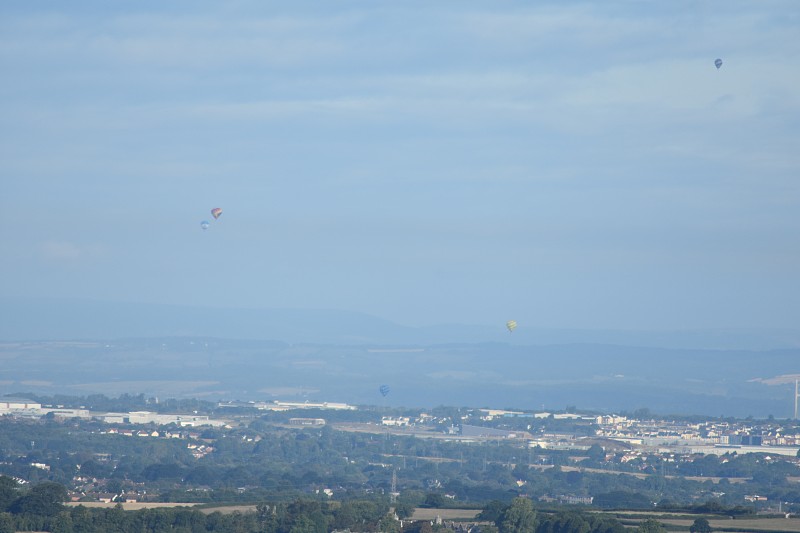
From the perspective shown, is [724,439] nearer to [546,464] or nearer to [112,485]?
[546,464]

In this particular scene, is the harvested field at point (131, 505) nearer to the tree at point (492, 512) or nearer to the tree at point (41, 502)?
the tree at point (41, 502)

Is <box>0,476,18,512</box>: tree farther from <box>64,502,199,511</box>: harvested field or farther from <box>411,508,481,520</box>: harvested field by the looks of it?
<box>411,508,481,520</box>: harvested field

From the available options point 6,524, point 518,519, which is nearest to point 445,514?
point 518,519

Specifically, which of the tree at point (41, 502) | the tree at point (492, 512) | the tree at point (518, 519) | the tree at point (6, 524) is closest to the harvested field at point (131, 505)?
the tree at point (41, 502)

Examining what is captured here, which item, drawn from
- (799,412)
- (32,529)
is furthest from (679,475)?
(799,412)

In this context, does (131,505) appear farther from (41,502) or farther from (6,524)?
(6,524)

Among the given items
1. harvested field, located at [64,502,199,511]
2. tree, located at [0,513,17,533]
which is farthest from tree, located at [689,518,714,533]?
tree, located at [0,513,17,533]
